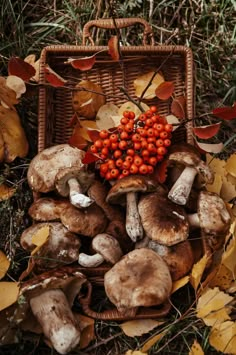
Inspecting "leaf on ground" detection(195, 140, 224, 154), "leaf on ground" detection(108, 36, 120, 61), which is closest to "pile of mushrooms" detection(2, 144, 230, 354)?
"leaf on ground" detection(195, 140, 224, 154)

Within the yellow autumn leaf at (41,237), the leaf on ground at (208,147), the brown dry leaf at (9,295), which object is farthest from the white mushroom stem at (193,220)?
the brown dry leaf at (9,295)

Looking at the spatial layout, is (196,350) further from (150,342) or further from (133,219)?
(133,219)

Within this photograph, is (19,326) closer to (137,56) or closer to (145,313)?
(145,313)

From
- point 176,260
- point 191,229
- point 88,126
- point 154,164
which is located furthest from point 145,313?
point 88,126

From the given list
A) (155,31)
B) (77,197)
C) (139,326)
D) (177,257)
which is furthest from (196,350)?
(155,31)

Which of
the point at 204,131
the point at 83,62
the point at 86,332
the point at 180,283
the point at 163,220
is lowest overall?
the point at 86,332

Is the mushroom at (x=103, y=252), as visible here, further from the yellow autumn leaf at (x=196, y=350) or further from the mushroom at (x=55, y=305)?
the yellow autumn leaf at (x=196, y=350)
